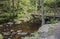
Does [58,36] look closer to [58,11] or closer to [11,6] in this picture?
[58,11]

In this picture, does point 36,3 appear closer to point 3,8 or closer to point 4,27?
point 3,8

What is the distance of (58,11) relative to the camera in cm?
1242

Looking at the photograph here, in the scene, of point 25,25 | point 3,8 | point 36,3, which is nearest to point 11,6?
point 3,8

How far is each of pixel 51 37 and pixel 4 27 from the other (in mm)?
5187

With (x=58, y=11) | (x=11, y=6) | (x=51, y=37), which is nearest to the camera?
(x=51, y=37)

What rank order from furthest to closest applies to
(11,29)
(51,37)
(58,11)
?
(58,11) → (11,29) → (51,37)

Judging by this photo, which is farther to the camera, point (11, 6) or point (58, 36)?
point (11, 6)

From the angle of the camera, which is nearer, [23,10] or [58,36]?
[58,36]

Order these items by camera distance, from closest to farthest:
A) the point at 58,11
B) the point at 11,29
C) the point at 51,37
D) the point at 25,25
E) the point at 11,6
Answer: the point at 51,37
the point at 11,29
the point at 25,25
the point at 58,11
the point at 11,6

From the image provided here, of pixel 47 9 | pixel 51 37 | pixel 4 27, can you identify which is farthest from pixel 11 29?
pixel 51 37

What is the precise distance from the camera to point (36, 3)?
539 inches

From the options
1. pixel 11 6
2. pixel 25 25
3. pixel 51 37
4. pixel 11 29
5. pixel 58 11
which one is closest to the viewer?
A: pixel 51 37

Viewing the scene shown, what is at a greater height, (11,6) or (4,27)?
(11,6)

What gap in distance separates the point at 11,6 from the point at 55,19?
400cm
